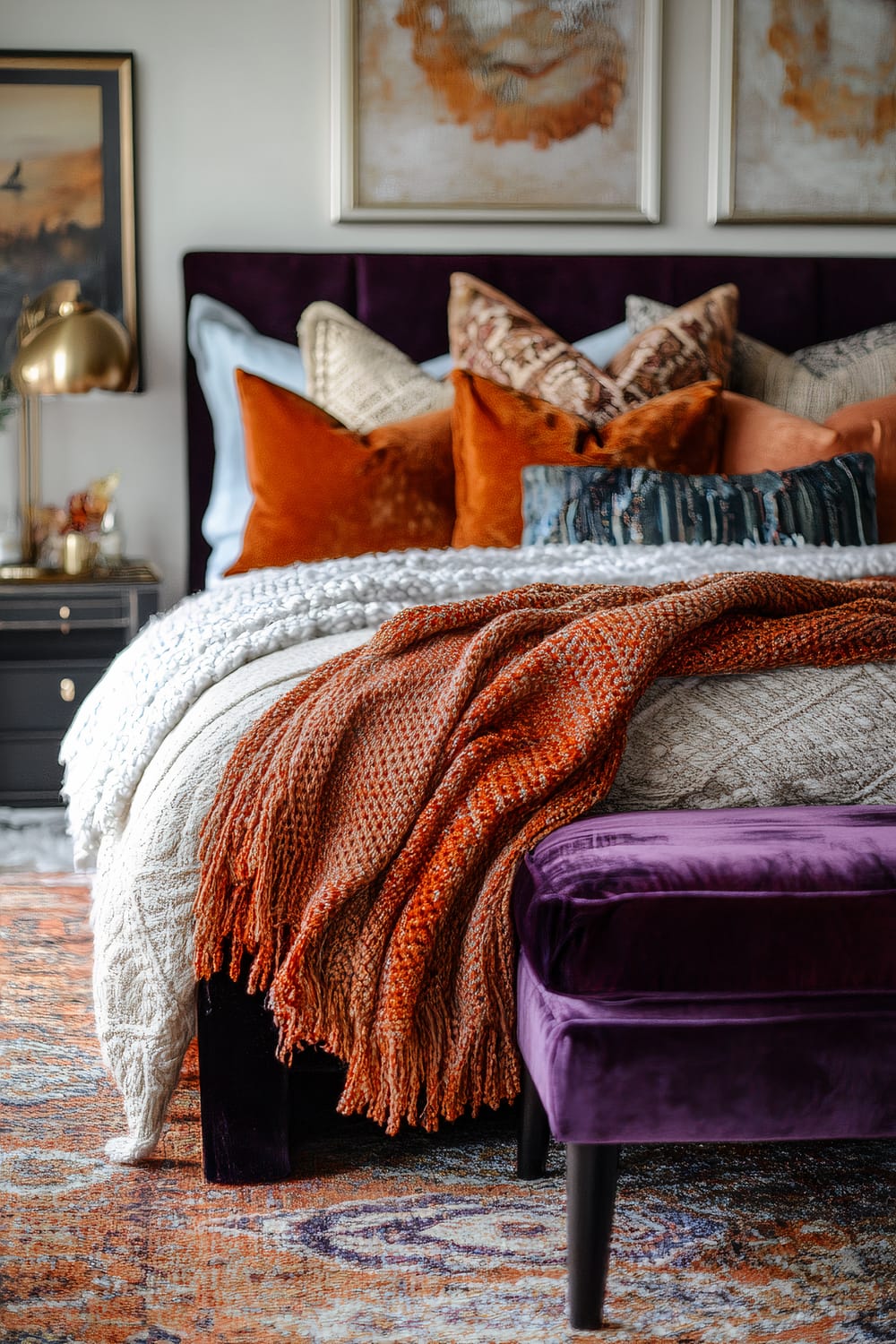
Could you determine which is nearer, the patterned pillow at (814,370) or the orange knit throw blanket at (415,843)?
the orange knit throw blanket at (415,843)

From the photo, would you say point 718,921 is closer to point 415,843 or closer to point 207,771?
point 415,843

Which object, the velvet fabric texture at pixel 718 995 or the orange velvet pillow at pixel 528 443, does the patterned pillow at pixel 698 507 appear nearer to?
the orange velvet pillow at pixel 528 443

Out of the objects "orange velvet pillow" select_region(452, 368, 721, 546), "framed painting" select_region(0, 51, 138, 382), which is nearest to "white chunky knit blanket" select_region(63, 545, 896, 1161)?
"orange velvet pillow" select_region(452, 368, 721, 546)

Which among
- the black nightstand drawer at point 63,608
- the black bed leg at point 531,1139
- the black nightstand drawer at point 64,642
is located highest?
the black nightstand drawer at point 63,608

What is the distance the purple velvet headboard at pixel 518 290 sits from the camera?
3371 mm

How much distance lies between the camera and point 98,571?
3186 mm

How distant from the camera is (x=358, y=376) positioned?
10.1 ft

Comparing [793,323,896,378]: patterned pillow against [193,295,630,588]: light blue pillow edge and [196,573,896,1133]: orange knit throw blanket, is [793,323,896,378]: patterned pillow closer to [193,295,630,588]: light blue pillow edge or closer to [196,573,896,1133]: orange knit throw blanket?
[193,295,630,588]: light blue pillow edge

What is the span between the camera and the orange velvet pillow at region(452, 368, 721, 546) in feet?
8.70

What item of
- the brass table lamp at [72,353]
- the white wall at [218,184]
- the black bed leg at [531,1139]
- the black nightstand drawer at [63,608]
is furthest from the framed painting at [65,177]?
the black bed leg at [531,1139]

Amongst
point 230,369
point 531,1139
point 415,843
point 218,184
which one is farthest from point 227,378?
point 531,1139

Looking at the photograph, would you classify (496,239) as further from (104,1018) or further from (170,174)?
(104,1018)

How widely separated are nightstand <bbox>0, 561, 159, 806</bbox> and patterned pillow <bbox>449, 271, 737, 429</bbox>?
962mm

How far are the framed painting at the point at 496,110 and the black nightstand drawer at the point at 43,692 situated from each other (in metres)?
1.41
